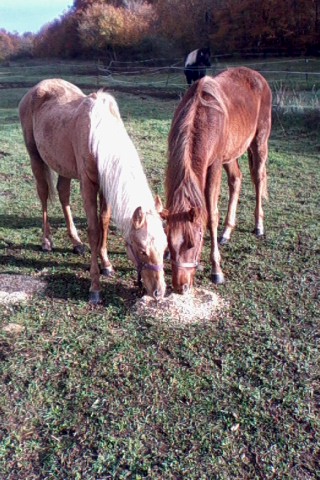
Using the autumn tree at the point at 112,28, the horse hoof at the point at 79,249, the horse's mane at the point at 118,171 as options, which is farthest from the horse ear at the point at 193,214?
the autumn tree at the point at 112,28

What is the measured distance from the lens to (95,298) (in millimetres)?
3682

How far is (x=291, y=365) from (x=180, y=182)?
5.25 ft

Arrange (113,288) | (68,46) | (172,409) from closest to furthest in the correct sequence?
(172,409), (113,288), (68,46)

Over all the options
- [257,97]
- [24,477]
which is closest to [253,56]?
[257,97]

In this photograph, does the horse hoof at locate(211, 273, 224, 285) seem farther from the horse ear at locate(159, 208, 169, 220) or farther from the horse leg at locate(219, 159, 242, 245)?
the horse ear at locate(159, 208, 169, 220)

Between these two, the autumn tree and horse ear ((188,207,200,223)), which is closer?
horse ear ((188,207,200,223))

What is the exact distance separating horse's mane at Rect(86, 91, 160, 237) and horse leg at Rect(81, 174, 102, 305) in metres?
0.23

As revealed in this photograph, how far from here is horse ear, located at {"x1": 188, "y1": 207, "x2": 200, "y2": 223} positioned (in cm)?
326

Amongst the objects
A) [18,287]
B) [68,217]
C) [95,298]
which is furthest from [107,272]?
[68,217]

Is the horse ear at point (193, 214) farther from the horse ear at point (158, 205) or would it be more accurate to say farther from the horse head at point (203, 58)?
the horse head at point (203, 58)

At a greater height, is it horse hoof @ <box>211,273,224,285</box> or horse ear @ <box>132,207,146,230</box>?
horse ear @ <box>132,207,146,230</box>

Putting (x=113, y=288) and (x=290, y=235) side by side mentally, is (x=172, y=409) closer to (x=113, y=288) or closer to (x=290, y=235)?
(x=113, y=288)

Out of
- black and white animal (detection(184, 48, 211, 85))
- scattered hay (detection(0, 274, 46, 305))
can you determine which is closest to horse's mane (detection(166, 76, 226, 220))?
scattered hay (detection(0, 274, 46, 305))

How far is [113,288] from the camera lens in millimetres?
3912
